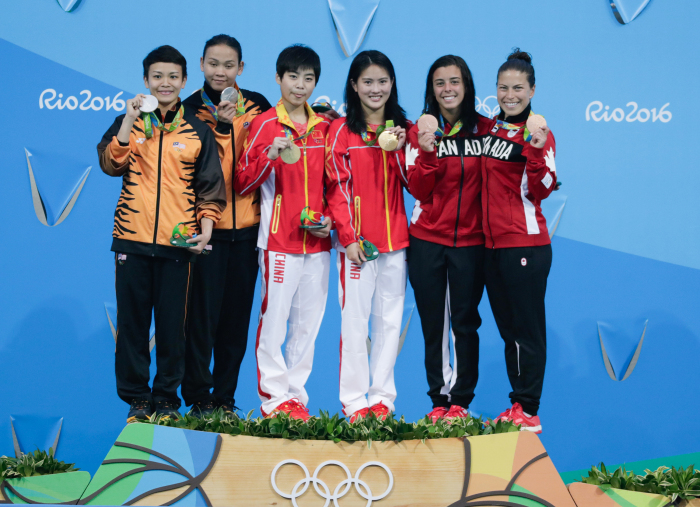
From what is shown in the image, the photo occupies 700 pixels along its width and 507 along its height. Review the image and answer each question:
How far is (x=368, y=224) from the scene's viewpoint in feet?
9.69

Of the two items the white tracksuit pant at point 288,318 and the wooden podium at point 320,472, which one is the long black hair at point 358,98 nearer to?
the white tracksuit pant at point 288,318

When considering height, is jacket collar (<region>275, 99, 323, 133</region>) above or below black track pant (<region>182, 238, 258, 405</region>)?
above

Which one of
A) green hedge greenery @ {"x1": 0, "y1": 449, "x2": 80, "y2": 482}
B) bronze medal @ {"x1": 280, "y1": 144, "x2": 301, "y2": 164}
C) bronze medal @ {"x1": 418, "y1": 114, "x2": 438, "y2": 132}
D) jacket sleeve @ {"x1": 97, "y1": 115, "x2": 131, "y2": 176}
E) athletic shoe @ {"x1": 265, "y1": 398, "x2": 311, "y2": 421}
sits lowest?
green hedge greenery @ {"x1": 0, "y1": 449, "x2": 80, "y2": 482}

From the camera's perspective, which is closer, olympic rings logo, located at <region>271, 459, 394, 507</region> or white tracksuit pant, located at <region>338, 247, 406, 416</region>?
olympic rings logo, located at <region>271, 459, 394, 507</region>

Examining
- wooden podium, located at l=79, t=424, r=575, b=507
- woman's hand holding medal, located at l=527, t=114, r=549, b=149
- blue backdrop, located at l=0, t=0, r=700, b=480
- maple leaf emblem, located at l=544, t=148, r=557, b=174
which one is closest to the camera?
wooden podium, located at l=79, t=424, r=575, b=507

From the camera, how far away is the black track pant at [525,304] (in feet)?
9.41

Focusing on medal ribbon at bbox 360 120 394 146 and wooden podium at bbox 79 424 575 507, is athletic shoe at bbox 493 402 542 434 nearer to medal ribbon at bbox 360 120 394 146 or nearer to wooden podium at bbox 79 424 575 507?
wooden podium at bbox 79 424 575 507

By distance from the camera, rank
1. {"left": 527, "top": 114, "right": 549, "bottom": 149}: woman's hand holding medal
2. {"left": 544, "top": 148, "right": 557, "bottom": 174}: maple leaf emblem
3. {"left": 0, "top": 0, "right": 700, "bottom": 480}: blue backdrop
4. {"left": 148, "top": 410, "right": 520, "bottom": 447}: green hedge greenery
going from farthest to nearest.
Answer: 1. {"left": 0, "top": 0, "right": 700, "bottom": 480}: blue backdrop
2. {"left": 544, "top": 148, "right": 557, "bottom": 174}: maple leaf emblem
3. {"left": 527, "top": 114, "right": 549, "bottom": 149}: woman's hand holding medal
4. {"left": 148, "top": 410, "right": 520, "bottom": 447}: green hedge greenery

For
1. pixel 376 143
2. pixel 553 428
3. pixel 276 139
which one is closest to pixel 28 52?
pixel 276 139

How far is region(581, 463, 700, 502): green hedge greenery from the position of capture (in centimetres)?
235

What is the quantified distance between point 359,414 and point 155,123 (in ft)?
5.11

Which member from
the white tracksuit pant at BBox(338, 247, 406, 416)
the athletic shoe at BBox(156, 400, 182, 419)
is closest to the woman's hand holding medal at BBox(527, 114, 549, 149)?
the white tracksuit pant at BBox(338, 247, 406, 416)

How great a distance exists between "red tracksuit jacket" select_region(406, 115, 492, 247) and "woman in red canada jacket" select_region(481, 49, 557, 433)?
6 centimetres

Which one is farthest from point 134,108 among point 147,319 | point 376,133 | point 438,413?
point 438,413
